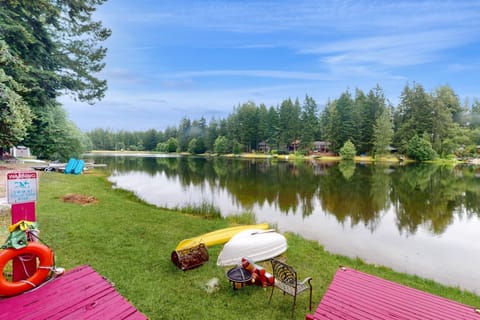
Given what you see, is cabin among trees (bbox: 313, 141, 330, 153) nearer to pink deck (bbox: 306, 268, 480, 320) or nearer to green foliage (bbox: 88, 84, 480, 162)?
green foliage (bbox: 88, 84, 480, 162)

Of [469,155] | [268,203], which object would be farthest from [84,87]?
[469,155]

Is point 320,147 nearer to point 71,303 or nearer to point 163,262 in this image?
point 163,262

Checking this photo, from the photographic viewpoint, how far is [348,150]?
52.8 m

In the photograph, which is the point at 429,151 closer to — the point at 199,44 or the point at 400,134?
the point at 400,134

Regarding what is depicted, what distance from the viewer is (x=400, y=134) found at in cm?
5247

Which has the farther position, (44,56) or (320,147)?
(320,147)

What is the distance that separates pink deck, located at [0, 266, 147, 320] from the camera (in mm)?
2564

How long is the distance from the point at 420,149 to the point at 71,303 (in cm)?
5567

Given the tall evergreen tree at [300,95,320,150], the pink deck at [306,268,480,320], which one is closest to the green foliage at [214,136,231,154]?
the tall evergreen tree at [300,95,320,150]

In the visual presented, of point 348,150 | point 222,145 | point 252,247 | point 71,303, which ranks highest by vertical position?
point 222,145

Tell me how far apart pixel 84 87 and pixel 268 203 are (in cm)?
1350

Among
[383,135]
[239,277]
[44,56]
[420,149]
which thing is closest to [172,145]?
[383,135]

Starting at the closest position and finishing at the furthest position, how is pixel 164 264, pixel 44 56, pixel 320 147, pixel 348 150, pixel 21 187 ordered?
pixel 21 187
pixel 164 264
pixel 44 56
pixel 348 150
pixel 320 147

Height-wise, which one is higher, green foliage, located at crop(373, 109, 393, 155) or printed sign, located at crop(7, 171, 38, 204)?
green foliage, located at crop(373, 109, 393, 155)
